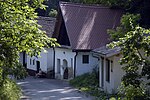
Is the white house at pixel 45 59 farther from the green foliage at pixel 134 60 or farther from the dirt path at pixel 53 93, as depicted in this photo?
the green foliage at pixel 134 60

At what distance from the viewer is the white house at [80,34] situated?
3509 centimetres

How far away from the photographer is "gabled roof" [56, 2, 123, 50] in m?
35.2

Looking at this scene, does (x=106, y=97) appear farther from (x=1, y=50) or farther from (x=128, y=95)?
(x=1, y=50)

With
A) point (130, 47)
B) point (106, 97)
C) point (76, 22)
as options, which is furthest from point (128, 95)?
point (76, 22)

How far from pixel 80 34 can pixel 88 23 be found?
157cm

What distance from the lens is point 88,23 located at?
1453 inches

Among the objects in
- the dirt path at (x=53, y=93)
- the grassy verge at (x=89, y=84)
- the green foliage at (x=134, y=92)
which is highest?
the green foliage at (x=134, y=92)

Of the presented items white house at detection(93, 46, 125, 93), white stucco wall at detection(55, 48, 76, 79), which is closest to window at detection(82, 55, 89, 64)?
white stucco wall at detection(55, 48, 76, 79)

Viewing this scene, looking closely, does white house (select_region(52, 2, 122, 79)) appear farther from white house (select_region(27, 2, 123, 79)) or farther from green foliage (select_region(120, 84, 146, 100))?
green foliage (select_region(120, 84, 146, 100))

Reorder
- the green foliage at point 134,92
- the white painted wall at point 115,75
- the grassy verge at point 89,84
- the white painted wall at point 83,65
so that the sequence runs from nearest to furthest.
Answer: the green foliage at point 134,92
the white painted wall at point 115,75
the grassy verge at point 89,84
the white painted wall at point 83,65

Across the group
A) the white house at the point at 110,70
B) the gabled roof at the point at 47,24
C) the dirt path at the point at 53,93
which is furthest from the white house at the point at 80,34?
the white house at the point at 110,70

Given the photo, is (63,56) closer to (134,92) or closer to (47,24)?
(47,24)

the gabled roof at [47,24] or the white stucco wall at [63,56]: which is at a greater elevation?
the gabled roof at [47,24]


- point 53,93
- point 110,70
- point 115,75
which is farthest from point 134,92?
point 53,93
